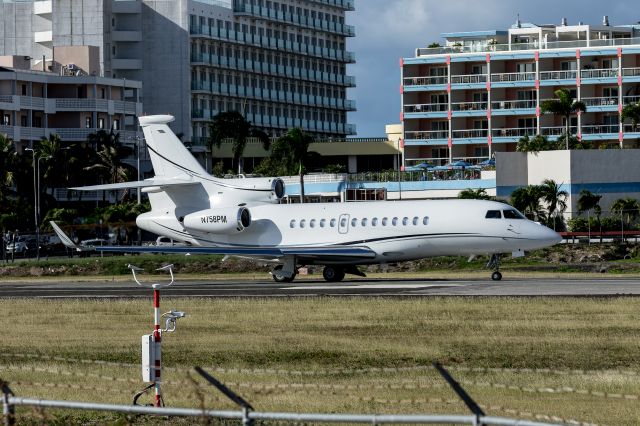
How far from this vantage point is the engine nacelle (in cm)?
5588

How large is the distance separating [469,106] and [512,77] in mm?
4908

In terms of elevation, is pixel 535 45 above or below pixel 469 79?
above

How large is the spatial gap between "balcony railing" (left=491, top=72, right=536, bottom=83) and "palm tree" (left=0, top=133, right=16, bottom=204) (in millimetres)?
41602

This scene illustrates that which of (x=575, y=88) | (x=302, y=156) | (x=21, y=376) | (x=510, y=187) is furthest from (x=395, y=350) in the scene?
(x=575, y=88)

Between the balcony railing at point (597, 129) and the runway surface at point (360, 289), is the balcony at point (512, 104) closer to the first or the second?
the balcony railing at point (597, 129)

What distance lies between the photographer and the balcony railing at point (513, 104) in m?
126

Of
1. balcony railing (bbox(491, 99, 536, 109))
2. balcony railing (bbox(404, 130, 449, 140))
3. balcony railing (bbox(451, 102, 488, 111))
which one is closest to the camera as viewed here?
balcony railing (bbox(491, 99, 536, 109))

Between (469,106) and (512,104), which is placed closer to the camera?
(512,104)

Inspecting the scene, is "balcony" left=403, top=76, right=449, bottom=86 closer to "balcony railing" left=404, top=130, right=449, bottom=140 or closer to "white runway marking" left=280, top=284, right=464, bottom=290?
"balcony railing" left=404, top=130, right=449, bottom=140

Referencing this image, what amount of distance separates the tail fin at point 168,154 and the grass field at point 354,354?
18882 millimetres

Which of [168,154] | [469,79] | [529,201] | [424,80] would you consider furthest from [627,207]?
[424,80]

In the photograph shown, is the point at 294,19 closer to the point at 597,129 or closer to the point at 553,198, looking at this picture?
the point at 597,129

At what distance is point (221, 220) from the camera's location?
184 feet

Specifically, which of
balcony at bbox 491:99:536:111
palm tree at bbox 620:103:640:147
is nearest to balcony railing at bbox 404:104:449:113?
balcony at bbox 491:99:536:111
